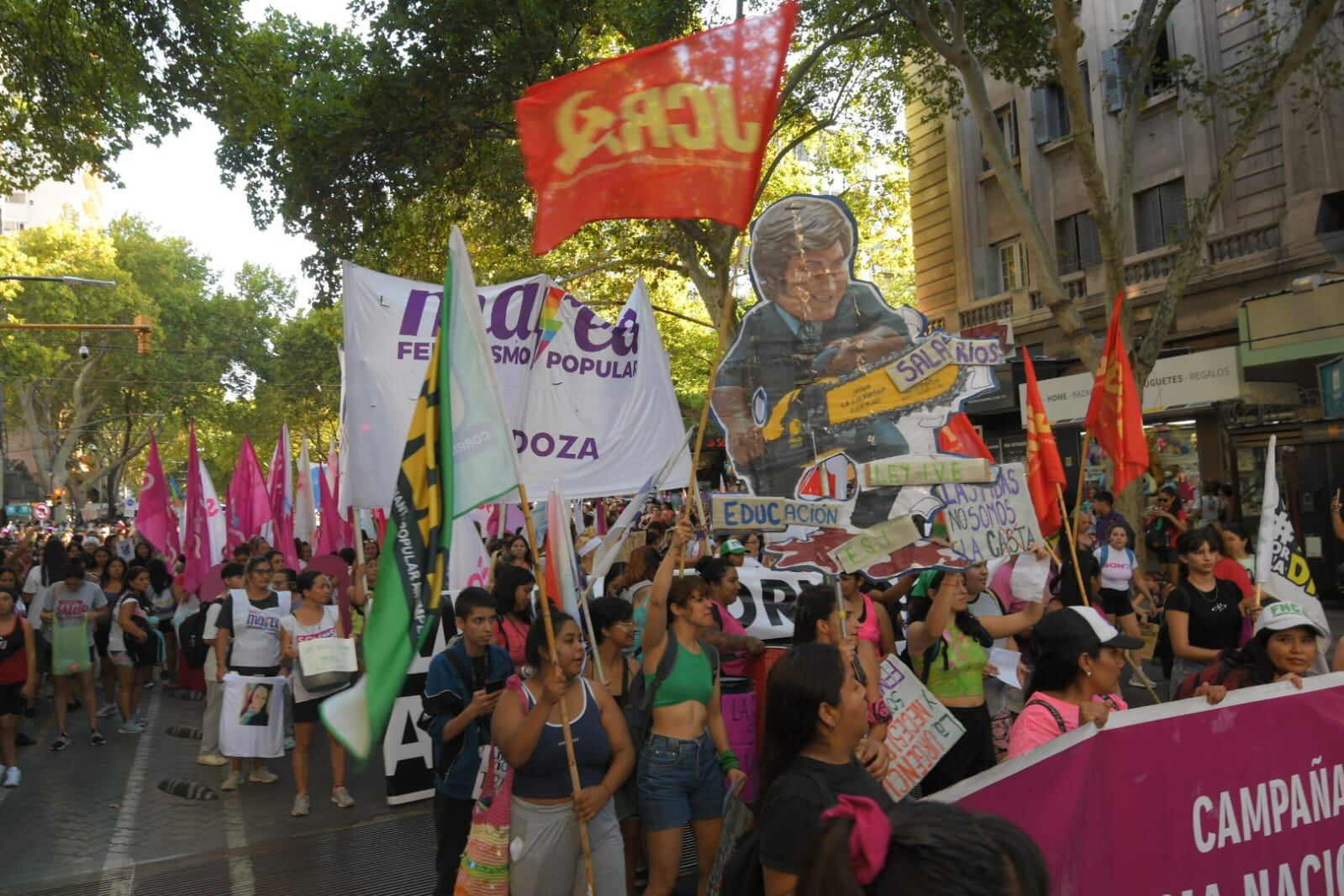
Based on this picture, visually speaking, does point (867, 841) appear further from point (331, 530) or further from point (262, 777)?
point (331, 530)

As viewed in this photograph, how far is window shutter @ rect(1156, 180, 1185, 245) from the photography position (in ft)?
64.5

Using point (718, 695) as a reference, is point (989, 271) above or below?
above

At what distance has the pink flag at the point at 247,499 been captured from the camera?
13.8 meters

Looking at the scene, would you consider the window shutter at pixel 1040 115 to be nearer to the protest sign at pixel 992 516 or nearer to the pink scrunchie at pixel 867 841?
the protest sign at pixel 992 516

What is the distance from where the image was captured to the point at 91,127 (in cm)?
1348

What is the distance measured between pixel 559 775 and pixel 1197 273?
17.6 m

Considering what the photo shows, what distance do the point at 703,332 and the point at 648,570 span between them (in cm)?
3138

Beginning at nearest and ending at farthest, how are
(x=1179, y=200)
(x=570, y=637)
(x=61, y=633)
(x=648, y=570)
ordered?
1. (x=570, y=637)
2. (x=648, y=570)
3. (x=61, y=633)
4. (x=1179, y=200)

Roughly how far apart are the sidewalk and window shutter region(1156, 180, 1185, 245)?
16699mm

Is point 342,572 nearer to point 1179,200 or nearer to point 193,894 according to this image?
point 193,894

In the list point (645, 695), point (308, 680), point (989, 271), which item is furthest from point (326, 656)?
point (989, 271)

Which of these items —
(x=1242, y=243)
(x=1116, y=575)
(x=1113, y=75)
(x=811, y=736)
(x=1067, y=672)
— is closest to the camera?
(x=811, y=736)

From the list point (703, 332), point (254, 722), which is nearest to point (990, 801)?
point (254, 722)

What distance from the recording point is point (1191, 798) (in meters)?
3.47
